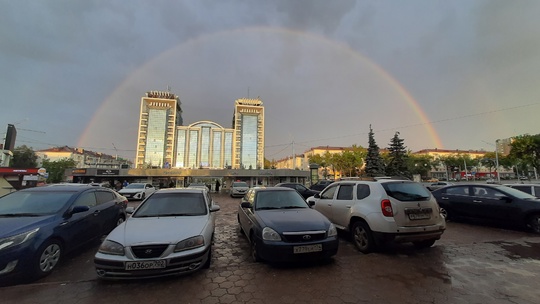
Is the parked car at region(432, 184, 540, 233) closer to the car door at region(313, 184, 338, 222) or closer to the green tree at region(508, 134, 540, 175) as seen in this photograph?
the car door at region(313, 184, 338, 222)

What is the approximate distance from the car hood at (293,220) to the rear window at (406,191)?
165 cm

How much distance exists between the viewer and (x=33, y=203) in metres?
4.94

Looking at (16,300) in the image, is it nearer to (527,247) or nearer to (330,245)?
(330,245)

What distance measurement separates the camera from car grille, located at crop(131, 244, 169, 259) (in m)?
3.62

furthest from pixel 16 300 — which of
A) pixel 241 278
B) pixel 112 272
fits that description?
pixel 241 278

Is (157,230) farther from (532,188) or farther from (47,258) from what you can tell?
(532,188)

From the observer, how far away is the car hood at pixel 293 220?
4363 mm

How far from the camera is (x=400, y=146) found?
44906 mm

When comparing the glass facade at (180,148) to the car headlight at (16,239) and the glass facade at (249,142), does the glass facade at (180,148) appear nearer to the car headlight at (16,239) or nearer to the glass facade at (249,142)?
the glass facade at (249,142)

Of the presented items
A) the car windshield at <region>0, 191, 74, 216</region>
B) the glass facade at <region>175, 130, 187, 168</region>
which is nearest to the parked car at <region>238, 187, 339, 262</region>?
the car windshield at <region>0, 191, 74, 216</region>

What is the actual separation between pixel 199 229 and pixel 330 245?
2.38m

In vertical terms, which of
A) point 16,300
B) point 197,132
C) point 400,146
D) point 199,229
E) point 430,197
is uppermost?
point 197,132

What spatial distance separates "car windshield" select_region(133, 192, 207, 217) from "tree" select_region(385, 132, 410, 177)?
45.5 m

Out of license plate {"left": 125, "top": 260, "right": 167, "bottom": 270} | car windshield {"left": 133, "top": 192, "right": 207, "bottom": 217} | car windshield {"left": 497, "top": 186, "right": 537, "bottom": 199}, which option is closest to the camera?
license plate {"left": 125, "top": 260, "right": 167, "bottom": 270}
